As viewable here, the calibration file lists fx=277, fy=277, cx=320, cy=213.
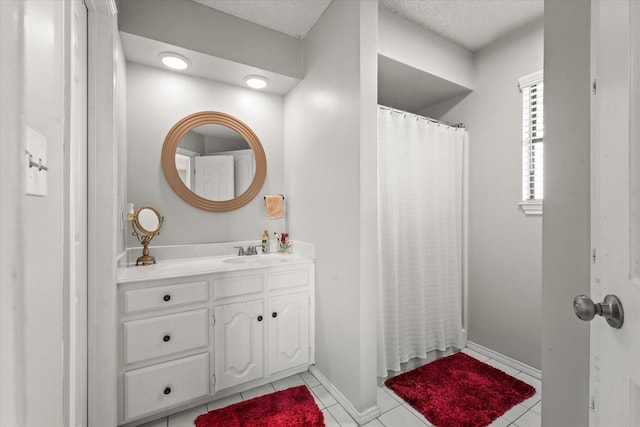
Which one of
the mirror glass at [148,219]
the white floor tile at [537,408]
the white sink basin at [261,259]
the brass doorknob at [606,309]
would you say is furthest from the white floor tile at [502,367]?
the mirror glass at [148,219]

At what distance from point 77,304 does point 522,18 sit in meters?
3.16

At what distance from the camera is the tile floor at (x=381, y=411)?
1548mm

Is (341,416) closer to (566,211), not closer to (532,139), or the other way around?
(566,211)

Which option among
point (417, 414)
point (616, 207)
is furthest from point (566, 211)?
point (417, 414)

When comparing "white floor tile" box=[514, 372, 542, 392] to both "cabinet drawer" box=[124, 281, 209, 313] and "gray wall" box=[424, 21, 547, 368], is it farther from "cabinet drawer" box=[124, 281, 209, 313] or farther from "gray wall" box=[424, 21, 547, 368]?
"cabinet drawer" box=[124, 281, 209, 313]

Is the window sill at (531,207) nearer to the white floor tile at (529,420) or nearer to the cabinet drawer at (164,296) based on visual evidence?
the white floor tile at (529,420)

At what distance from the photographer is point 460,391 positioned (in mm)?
1798

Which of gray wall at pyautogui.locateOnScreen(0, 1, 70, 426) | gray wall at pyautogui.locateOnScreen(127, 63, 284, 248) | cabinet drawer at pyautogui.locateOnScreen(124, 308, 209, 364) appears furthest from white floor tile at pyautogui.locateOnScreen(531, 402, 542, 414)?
gray wall at pyautogui.locateOnScreen(0, 1, 70, 426)

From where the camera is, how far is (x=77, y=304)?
118cm

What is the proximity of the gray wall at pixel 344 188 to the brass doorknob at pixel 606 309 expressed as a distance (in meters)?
1.06

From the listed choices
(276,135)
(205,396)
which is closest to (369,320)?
(205,396)

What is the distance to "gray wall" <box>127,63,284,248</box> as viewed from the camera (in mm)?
2006

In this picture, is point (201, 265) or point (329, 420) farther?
point (201, 265)

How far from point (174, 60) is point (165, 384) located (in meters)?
2.07
